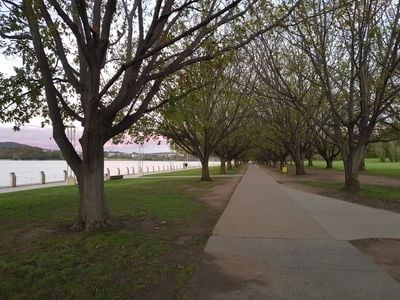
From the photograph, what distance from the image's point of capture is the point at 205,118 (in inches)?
1025

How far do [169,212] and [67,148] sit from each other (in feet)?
12.3

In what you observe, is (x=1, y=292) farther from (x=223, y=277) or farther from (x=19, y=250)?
(x=223, y=277)

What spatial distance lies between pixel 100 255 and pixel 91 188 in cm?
238

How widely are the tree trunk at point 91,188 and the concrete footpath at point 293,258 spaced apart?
249 centimetres

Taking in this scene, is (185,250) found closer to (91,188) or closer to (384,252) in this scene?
(91,188)

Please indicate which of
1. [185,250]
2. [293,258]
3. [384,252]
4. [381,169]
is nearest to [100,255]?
[185,250]

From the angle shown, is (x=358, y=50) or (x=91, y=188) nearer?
(x=91, y=188)

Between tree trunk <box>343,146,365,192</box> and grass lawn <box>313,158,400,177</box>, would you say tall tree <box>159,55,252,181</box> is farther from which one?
grass lawn <box>313,158,400,177</box>

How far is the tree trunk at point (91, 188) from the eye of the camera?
8.75 meters

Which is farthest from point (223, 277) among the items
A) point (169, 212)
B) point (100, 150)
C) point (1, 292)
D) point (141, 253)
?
point (169, 212)

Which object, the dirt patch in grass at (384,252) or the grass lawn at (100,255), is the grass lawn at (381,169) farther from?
the grass lawn at (100,255)

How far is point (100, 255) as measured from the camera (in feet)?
22.1

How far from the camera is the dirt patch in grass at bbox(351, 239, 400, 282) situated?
6.16 meters

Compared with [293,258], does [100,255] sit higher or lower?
higher
